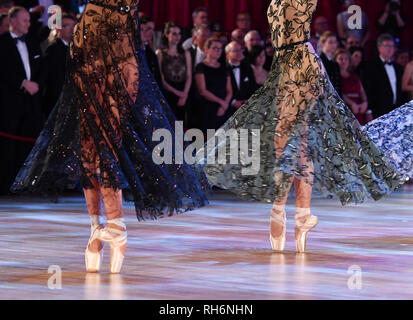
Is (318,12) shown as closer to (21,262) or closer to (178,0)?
(178,0)

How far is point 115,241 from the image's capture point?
3.94 meters

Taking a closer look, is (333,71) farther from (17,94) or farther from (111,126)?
(111,126)

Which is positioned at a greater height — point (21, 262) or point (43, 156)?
point (43, 156)

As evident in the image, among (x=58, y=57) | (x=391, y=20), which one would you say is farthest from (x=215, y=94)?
(x=391, y=20)

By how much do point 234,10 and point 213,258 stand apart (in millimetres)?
7523

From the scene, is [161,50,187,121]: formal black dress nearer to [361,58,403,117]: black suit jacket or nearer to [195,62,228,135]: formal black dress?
[195,62,228,135]: formal black dress

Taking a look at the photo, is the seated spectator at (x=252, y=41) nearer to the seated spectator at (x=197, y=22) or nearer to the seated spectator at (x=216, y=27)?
the seated spectator at (x=197, y=22)

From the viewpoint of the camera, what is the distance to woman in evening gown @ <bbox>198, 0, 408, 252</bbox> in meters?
4.52

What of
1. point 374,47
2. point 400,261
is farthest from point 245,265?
point 374,47

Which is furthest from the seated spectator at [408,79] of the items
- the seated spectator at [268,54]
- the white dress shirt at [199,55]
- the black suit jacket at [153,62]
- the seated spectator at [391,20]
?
the black suit jacket at [153,62]

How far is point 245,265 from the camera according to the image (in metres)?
4.17

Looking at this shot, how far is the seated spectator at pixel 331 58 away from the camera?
9.13 metres
